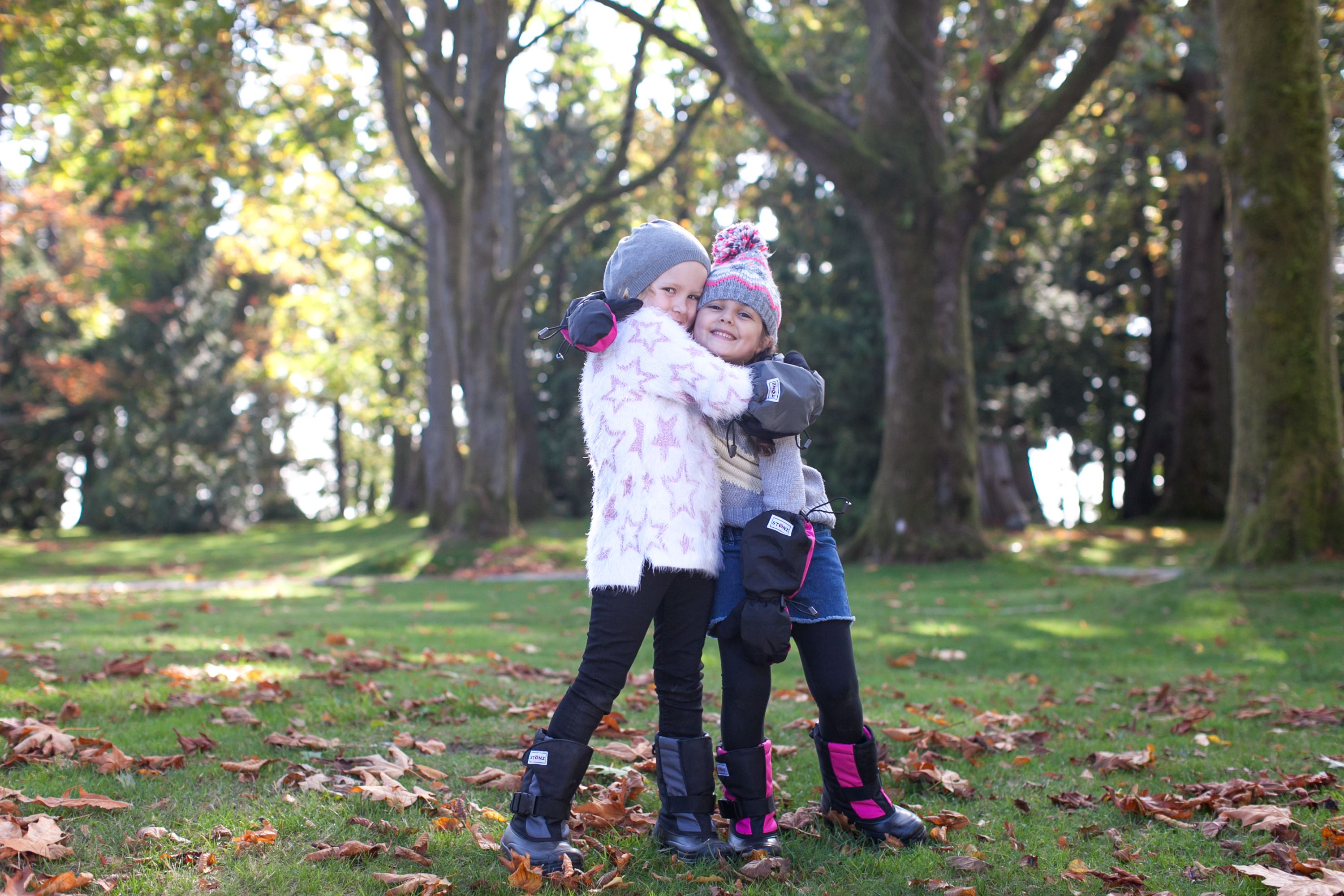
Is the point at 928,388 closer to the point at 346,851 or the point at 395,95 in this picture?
the point at 395,95

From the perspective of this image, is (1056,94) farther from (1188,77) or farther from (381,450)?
(381,450)

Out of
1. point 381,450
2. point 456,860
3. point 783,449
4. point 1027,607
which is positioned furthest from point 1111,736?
point 381,450

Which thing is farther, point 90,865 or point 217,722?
point 217,722

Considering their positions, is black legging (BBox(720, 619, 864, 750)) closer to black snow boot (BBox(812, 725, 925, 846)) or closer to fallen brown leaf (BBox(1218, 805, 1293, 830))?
black snow boot (BBox(812, 725, 925, 846))

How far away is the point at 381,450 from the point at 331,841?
50.2 m

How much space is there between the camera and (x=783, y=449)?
11.7 ft

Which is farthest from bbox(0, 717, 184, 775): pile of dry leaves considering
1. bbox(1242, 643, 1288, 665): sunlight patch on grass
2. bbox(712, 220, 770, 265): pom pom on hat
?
bbox(1242, 643, 1288, 665): sunlight patch on grass

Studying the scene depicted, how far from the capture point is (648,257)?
11.7 feet

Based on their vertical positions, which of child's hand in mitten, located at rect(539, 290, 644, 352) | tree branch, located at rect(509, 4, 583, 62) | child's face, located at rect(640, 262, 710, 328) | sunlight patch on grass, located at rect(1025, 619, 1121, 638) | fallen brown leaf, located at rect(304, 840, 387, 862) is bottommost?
sunlight patch on grass, located at rect(1025, 619, 1121, 638)

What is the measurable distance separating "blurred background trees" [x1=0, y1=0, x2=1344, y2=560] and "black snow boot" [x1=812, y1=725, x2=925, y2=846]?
7413 mm

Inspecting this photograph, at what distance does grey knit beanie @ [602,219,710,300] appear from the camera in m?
3.55

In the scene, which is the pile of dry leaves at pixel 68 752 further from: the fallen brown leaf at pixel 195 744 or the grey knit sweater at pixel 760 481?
the grey knit sweater at pixel 760 481

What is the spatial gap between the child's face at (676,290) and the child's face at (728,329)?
0.23 feet

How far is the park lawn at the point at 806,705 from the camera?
128 inches
